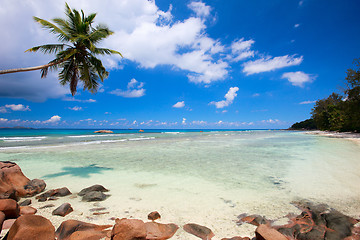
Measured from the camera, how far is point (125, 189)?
496cm

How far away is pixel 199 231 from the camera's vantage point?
2.79 meters

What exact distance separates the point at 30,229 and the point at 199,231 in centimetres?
236

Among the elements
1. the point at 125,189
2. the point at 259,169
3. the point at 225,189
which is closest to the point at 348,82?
the point at 259,169

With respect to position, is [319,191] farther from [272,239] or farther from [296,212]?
[272,239]

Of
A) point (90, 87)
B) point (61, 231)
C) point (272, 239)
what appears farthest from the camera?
point (90, 87)

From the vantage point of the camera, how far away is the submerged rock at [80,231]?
100.0 inches

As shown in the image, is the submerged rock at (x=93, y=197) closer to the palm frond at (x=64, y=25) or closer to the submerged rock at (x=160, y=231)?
the submerged rock at (x=160, y=231)

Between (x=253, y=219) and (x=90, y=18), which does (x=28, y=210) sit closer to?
(x=253, y=219)

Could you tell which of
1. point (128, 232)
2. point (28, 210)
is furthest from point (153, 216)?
point (28, 210)

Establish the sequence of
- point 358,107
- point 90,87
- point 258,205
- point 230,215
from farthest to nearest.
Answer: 1. point 358,107
2. point 90,87
3. point 258,205
4. point 230,215

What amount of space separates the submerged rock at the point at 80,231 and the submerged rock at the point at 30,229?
0.82 feet

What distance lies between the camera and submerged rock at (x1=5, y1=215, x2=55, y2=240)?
2.17m

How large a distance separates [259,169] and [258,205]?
3.78 metres

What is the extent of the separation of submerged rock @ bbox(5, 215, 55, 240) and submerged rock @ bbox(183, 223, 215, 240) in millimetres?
2012
